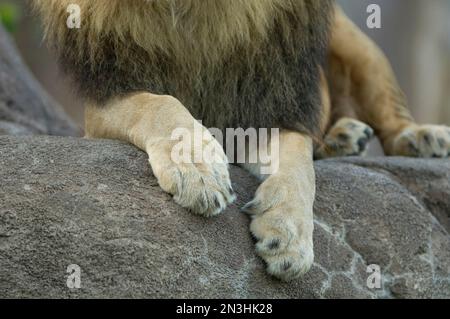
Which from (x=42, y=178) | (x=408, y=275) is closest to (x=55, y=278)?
(x=42, y=178)

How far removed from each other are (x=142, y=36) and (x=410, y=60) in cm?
980

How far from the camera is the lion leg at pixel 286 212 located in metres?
3.37

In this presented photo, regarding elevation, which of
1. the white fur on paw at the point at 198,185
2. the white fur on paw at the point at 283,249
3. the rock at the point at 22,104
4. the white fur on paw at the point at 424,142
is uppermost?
the rock at the point at 22,104

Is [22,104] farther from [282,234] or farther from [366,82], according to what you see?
[282,234]

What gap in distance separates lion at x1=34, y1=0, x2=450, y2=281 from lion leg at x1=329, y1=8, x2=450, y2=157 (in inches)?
46.9

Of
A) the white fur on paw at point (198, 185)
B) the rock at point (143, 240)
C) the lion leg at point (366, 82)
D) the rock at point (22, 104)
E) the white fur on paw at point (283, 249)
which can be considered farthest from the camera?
the rock at point (22, 104)

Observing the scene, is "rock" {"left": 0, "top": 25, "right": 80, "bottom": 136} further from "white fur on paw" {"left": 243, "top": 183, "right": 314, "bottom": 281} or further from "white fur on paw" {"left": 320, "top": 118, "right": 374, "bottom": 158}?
"white fur on paw" {"left": 243, "top": 183, "right": 314, "bottom": 281}

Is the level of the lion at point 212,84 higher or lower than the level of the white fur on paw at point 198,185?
higher

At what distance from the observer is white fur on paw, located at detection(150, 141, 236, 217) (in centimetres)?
325

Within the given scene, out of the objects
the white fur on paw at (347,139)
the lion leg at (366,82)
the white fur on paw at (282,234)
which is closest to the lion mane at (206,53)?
the white fur on paw at (282,234)

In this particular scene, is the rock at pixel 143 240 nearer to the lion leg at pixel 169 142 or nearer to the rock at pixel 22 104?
the lion leg at pixel 169 142

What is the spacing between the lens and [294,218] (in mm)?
3473

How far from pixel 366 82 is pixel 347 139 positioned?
19.8 inches

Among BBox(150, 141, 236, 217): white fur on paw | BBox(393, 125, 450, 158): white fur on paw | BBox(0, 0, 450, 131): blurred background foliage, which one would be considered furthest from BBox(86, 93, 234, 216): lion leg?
BBox(0, 0, 450, 131): blurred background foliage
